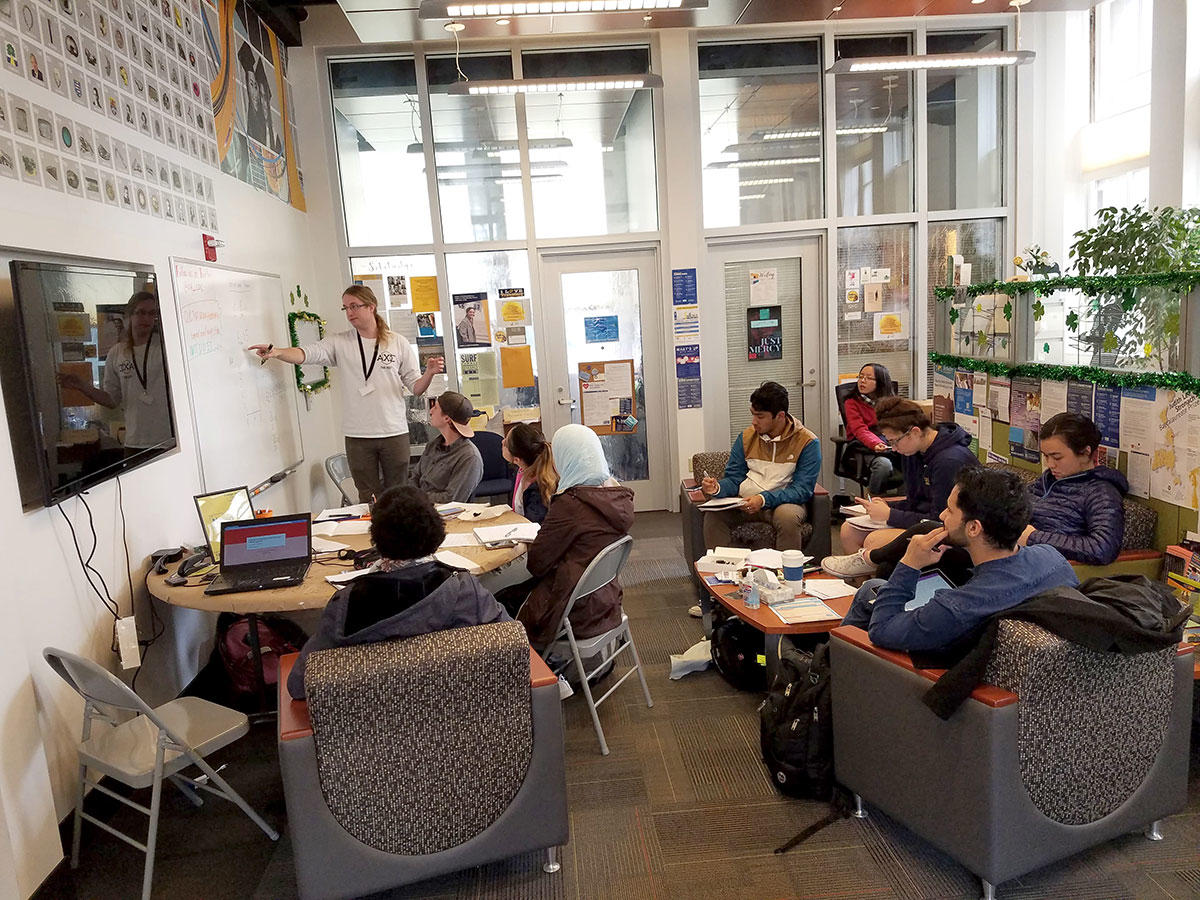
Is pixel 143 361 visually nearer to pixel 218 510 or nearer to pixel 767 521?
pixel 218 510

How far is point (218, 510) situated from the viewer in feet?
11.2

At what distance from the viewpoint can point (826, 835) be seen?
250 cm

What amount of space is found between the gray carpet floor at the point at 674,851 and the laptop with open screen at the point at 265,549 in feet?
2.32

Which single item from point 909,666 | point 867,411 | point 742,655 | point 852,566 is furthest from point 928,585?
point 867,411

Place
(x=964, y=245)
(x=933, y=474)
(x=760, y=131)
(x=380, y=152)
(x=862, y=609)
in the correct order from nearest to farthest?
(x=862, y=609) → (x=933, y=474) → (x=380, y=152) → (x=760, y=131) → (x=964, y=245)

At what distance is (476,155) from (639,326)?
176cm

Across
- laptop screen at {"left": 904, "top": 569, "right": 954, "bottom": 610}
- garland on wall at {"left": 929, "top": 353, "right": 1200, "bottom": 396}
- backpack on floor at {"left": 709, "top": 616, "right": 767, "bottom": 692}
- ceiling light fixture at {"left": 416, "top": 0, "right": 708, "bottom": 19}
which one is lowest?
backpack on floor at {"left": 709, "top": 616, "right": 767, "bottom": 692}

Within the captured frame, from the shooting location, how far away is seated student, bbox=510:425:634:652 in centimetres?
305

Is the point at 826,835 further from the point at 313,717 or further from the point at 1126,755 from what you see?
the point at 313,717

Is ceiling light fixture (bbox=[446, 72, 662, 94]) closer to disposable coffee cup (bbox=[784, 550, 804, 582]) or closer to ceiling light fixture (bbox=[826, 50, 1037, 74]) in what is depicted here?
ceiling light fixture (bbox=[826, 50, 1037, 74])

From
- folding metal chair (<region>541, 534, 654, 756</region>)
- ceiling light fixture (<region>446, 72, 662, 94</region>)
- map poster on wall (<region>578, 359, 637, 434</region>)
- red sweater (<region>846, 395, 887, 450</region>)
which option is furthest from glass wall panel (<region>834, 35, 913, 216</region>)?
folding metal chair (<region>541, 534, 654, 756</region>)

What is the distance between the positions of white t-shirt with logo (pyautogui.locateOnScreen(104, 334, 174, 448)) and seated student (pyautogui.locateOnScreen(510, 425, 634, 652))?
1540 mm

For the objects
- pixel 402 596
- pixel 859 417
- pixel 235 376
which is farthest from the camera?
pixel 859 417

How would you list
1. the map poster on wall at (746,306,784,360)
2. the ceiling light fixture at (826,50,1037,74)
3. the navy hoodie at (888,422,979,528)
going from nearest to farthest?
the navy hoodie at (888,422,979,528)
the ceiling light fixture at (826,50,1037,74)
the map poster on wall at (746,306,784,360)
